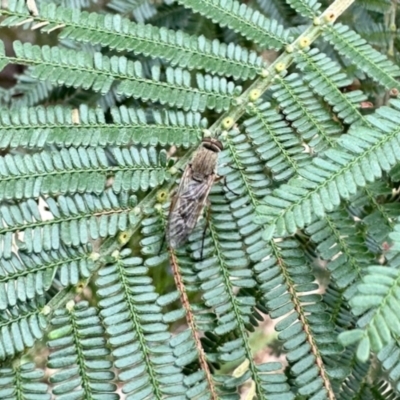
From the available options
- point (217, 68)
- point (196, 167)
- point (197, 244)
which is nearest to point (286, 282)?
point (197, 244)

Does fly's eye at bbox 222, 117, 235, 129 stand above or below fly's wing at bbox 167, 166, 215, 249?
above

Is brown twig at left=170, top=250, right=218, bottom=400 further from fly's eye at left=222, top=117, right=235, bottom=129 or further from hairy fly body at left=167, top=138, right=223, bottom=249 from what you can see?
fly's eye at left=222, top=117, right=235, bottom=129

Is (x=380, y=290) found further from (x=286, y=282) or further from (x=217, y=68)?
(x=217, y=68)

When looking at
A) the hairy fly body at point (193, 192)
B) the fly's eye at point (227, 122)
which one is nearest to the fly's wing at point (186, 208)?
the hairy fly body at point (193, 192)

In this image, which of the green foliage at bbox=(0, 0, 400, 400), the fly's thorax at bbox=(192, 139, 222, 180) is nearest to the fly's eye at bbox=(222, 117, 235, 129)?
the green foliage at bbox=(0, 0, 400, 400)

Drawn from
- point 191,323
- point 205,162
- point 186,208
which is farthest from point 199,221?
point 191,323

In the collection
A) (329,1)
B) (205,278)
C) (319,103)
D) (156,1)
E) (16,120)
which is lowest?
(205,278)
